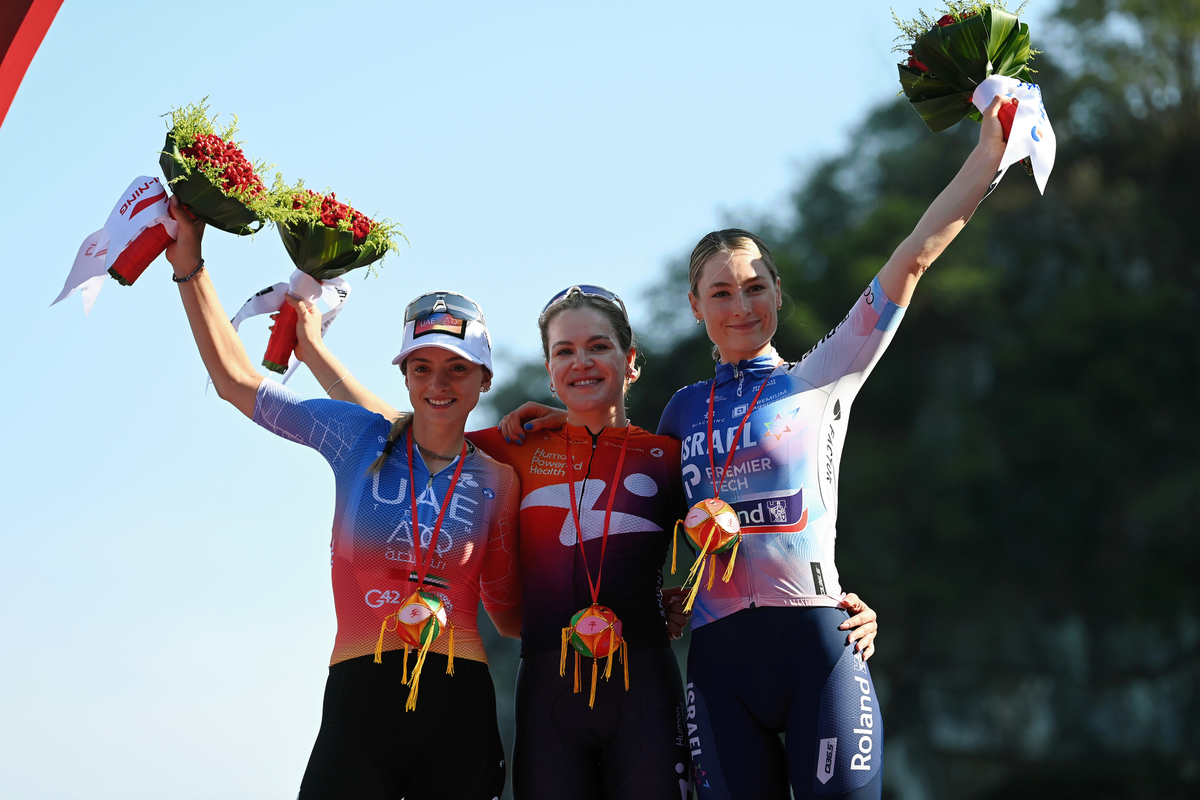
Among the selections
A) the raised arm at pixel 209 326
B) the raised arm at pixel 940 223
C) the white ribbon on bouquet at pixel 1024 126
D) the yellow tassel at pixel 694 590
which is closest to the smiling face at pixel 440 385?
the raised arm at pixel 209 326

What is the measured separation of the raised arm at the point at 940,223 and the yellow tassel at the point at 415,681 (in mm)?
1939

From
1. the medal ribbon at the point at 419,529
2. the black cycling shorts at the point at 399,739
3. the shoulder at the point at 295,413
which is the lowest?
the black cycling shorts at the point at 399,739

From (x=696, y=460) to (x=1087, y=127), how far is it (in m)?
24.6

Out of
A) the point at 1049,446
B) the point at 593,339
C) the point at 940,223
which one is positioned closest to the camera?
the point at 940,223

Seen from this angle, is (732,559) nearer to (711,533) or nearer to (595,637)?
(711,533)

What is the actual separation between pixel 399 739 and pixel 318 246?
2.04m

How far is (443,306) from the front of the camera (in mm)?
4078

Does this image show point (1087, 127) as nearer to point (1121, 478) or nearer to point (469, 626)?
point (1121, 478)

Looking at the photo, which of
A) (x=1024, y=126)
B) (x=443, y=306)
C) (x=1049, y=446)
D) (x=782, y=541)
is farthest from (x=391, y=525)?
(x=1049, y=446)

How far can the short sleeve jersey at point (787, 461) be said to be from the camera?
3699 millimetres

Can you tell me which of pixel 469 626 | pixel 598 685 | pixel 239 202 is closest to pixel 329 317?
pixel 239 202

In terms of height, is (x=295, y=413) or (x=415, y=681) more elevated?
(x=295, y=413)

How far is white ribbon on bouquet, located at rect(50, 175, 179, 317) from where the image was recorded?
13.4 feet

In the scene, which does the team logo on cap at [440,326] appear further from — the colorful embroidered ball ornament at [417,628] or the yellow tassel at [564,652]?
the yellow tassel at [564,652]
